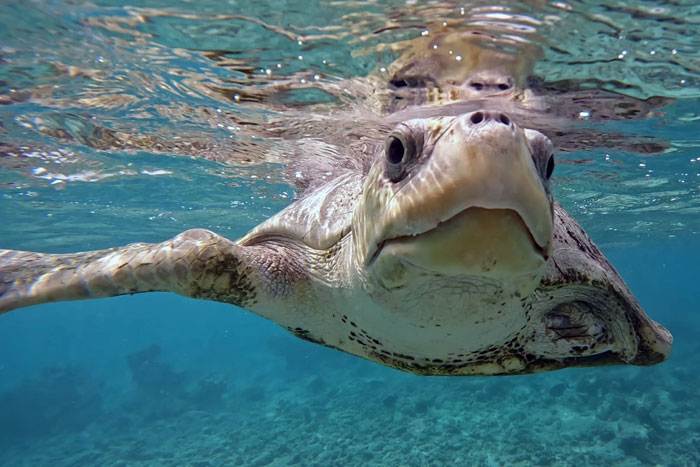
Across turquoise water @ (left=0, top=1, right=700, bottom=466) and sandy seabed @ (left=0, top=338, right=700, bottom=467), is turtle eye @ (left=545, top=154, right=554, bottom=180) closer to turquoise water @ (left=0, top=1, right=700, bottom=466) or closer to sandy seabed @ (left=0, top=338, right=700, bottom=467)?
turquoise water @ (left=0, top=1, right=700, bottom=466)

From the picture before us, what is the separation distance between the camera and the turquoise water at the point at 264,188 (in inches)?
203

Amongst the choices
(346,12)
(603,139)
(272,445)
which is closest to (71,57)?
(346,12)

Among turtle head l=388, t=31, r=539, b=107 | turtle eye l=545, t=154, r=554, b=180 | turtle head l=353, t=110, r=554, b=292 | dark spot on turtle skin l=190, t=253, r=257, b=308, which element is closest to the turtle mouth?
turtle head l=353, t=110, r=554, b=292

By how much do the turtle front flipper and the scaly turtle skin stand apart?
0.04 ft

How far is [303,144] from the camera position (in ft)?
30.9

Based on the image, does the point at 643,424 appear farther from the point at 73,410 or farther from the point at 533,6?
the point at 73,410

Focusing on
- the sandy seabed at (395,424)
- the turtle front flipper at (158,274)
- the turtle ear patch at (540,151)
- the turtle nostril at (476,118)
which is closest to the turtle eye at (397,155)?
the turtle nostril at (476,118)

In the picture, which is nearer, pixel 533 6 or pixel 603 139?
pixel 533 6

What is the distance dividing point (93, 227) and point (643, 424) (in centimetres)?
2257

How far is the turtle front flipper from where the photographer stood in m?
3.18

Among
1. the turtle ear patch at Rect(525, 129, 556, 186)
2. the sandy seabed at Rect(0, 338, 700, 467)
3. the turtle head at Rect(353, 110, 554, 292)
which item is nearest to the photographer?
the turtle head at Rect(353, 110, 554, 292)

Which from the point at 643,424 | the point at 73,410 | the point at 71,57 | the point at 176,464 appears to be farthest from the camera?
the point at 73,410

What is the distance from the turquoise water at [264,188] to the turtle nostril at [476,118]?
3.37m

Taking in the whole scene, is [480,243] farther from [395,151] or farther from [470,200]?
[395,151]
